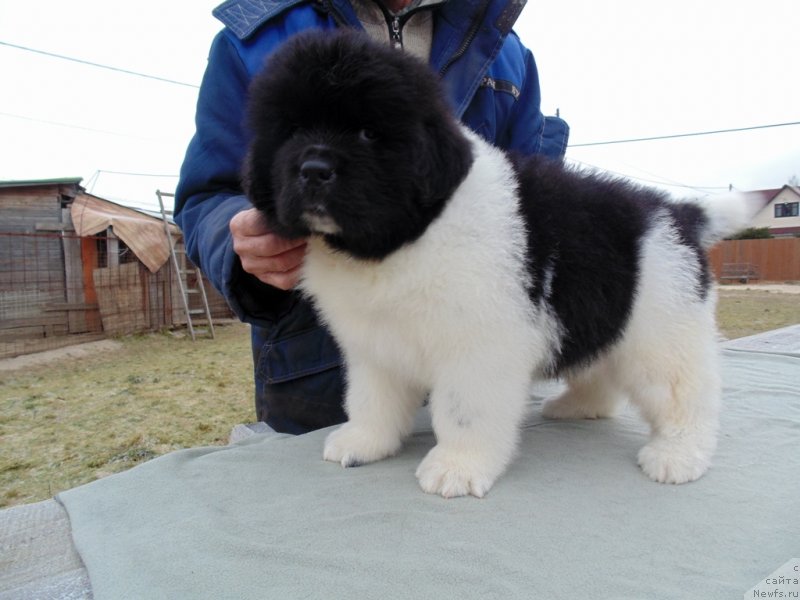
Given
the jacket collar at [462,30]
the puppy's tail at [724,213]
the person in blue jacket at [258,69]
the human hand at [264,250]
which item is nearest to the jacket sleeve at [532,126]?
the person in blue jacket at [258,69]

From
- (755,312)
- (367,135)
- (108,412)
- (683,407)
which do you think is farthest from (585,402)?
(755,312)

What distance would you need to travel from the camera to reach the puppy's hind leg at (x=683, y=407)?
1940 millimetres

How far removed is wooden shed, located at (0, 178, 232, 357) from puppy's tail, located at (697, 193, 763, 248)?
10809 millimetres

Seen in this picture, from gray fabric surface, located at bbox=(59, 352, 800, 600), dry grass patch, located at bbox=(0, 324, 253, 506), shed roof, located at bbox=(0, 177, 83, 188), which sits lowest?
dry grass patch, located at bbox=(0, 324, 253, 506)

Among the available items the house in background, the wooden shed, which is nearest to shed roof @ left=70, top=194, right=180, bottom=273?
the wooden shed

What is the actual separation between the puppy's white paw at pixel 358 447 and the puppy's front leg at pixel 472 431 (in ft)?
0.99

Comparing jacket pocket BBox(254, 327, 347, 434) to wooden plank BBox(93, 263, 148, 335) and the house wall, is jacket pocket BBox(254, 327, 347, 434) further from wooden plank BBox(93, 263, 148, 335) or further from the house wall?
the house wall

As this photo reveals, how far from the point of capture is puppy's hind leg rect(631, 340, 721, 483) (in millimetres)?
1940

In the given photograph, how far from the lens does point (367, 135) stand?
61.4 inches

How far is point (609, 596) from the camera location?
126cm

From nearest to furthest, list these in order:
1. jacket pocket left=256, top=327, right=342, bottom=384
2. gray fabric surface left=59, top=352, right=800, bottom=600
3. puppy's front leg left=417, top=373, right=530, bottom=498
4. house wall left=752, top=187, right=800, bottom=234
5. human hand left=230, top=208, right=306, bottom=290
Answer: gray fabric surface left=59, top=352, right=800, bottom=600 < puppy's front leg left=417, top=373, right=530, bottom=498 < human hand left=230, top=208, right=306, bottom=290 < jacket pocket left=256, top=327, right=342, bottom=384 < house wall left=752, top=187, right=800, bottom=234

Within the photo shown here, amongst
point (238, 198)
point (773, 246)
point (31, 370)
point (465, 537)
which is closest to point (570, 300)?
point (465, 537)

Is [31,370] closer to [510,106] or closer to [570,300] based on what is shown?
[510,106]

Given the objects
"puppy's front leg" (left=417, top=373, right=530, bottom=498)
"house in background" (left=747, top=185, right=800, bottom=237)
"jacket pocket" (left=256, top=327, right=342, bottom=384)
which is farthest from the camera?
"house in background" (left=747, top=185, right=800, bottom=237)
